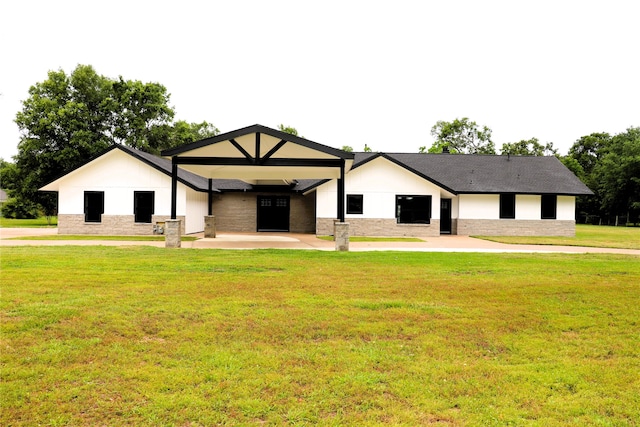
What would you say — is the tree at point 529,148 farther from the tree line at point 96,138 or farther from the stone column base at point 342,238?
the stone column base at point 342,238

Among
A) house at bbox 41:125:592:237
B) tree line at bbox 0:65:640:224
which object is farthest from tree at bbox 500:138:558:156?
house at bbox 41:125:592:237

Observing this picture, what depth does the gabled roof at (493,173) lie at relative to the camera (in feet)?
88.5

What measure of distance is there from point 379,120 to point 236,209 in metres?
37.2

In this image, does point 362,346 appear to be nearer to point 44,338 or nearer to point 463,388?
point 463,388

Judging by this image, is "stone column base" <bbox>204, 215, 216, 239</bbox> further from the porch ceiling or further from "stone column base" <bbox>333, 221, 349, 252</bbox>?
"stone column base" <bbox>333, 221, 349, 252</bbox>

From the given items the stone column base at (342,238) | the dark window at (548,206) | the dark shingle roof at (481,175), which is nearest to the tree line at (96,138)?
the dark shingle roof at (481,175)

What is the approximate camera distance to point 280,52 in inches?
853

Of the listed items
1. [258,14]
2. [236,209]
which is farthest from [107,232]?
[258,14]

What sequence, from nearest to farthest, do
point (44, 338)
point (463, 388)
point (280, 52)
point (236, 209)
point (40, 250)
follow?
point (463, 388), point (44, 338), point (40, 250), point (280, 52), point (236, 209)

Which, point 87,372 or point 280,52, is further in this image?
point 280,52

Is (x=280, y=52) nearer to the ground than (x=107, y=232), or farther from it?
farther from it

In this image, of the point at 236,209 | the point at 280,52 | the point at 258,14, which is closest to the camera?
the point at 258,14

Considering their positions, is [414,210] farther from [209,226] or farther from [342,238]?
[209,226]

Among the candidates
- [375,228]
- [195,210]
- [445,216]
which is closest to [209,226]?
[195,210]
